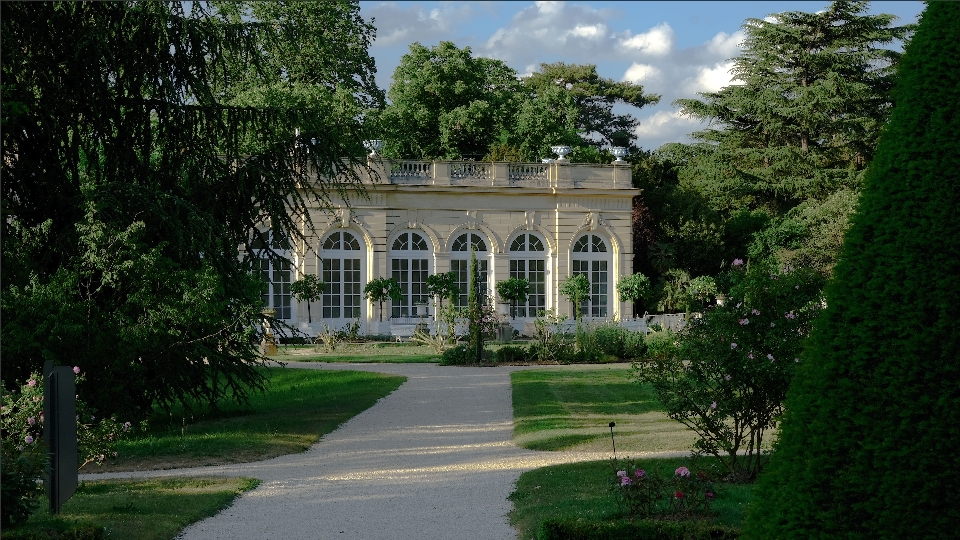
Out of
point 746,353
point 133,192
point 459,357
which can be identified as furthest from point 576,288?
point 746,353

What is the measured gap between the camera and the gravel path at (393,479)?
652cm

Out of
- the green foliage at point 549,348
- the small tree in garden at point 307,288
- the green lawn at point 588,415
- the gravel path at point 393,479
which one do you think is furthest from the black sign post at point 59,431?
the small tree in garden at point 307,288

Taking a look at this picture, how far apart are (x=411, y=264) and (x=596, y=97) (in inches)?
808

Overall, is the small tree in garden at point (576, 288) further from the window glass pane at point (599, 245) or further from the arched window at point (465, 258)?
the arched window at point (465, 258)

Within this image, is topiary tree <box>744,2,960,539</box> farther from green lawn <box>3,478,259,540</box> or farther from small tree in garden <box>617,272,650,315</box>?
small tree in garden <box>617,272,650,315</box>

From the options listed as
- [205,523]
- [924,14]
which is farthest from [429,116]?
[924,14]

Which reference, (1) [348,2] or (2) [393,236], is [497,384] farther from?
(1) [348,2]

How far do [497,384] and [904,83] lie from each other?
13.2 meters

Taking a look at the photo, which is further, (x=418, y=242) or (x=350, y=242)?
(x=418, y=242)

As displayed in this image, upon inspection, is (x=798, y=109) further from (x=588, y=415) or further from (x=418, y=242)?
(x=588, y=415)

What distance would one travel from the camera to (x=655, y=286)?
104 feet

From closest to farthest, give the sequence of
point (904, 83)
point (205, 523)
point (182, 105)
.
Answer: point (904, 83) < point (205, 523) < point (182, 105)

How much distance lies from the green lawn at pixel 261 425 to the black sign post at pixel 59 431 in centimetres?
302

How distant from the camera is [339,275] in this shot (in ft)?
97.7
